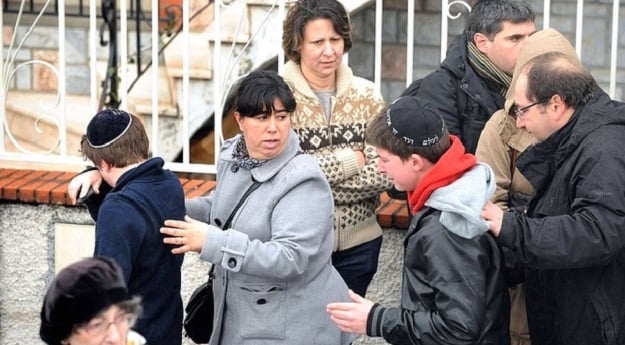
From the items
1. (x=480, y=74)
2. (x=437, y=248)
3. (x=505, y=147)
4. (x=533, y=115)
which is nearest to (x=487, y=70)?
(x=480, y=74)

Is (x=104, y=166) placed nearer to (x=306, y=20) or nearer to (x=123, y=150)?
(x=123, y=150)

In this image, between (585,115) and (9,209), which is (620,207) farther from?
(9,209)

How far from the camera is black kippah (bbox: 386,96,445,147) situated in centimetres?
393

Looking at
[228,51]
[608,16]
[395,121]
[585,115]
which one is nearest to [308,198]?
[395,121]

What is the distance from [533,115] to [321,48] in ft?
3.47

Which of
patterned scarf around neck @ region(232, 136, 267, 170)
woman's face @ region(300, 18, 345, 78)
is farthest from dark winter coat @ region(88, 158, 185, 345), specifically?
woman's face @ region(300, 18, 345, 78)

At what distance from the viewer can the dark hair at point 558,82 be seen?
13.5 ft

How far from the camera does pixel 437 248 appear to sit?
3828 mm

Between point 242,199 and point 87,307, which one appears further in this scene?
point 242,199

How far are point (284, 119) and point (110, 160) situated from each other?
0.59 m

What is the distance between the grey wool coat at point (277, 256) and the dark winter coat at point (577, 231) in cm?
66

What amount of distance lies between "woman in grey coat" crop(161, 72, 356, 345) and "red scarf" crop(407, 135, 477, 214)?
55 centimetres

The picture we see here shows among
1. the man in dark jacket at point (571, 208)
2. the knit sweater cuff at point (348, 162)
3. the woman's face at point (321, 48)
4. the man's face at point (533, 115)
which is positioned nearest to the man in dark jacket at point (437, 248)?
the man in dark jacket at point (571, 208)

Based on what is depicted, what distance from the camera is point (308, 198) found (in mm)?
4398
